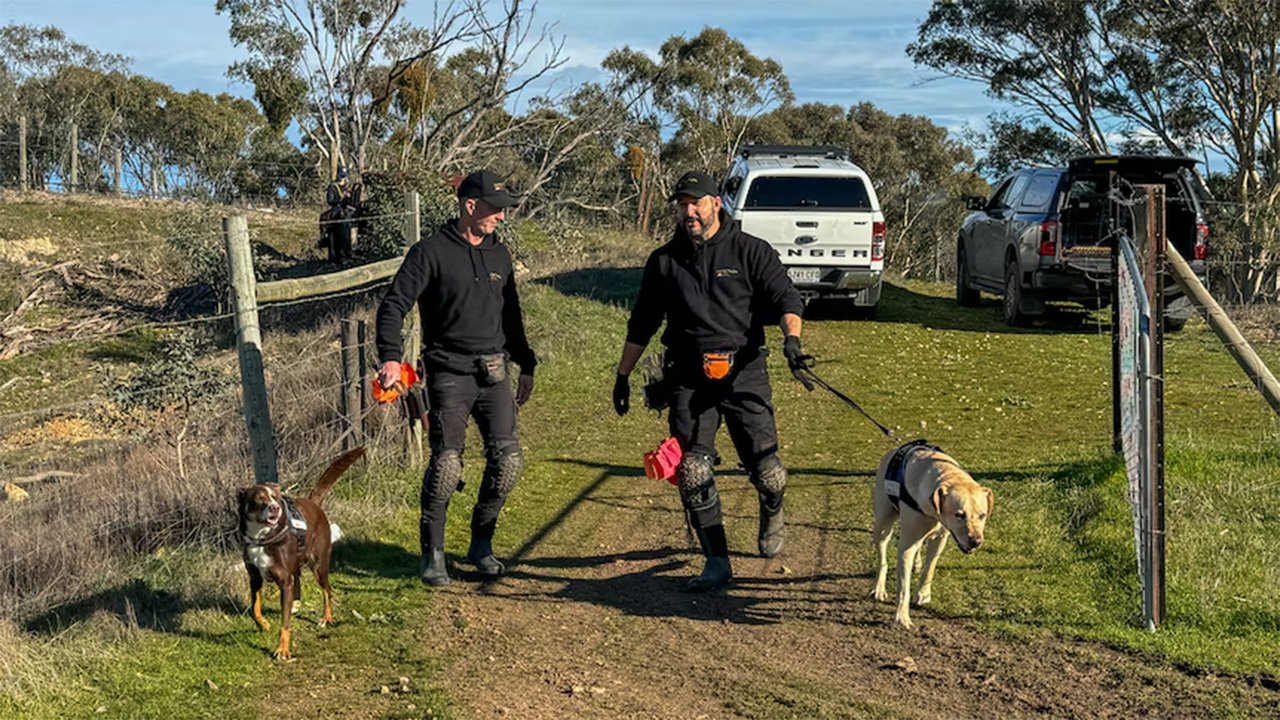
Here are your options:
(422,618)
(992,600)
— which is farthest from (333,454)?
(992,600)

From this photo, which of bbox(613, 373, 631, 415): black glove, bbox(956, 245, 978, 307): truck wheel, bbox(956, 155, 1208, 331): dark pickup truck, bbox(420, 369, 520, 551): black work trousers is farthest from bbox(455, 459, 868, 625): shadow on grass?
bbox(956, 245, 978, 307): truck wheel

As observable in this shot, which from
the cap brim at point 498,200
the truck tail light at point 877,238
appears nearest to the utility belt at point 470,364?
the cap brim at point 498,200

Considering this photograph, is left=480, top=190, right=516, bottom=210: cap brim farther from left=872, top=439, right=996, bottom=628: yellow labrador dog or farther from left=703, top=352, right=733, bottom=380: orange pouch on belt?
left=872, top=439, right=996, bottom=628: yellow labrador dog

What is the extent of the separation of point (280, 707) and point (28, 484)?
23.2 ft

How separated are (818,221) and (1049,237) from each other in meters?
2.66

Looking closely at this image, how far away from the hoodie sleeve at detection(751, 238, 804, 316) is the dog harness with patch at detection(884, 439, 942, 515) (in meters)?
0.82

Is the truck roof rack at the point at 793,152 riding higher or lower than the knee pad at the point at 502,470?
higher

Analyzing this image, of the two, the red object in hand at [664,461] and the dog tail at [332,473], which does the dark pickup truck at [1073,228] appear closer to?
the red object in hand at [664,461]

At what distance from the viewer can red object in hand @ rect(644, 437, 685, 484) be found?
6.00 m

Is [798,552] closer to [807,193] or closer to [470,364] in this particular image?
[470,364]

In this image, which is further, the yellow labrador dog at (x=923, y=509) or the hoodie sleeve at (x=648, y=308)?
the hoodie sleeve at (x=648, y=308)

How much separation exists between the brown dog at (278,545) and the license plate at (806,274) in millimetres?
10468

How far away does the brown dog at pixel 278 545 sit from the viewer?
517 centimetres

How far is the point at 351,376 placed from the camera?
8.38 meters
